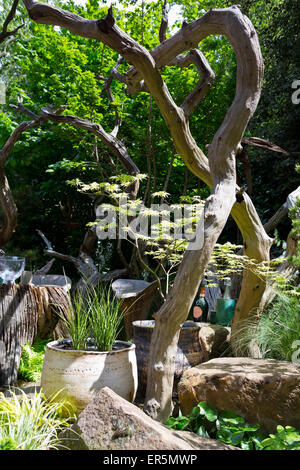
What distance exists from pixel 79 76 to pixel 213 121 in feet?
7.90

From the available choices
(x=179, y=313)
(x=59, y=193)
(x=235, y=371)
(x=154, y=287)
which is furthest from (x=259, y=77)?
(x=59, y=193)

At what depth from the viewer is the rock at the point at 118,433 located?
1.80 meters

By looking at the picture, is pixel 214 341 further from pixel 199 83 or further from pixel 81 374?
pixel 199 83

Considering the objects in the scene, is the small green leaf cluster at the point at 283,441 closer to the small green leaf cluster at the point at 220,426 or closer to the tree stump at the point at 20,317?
the small green leaf cluster at the point at 220,426

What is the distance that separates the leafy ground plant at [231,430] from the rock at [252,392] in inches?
2.5

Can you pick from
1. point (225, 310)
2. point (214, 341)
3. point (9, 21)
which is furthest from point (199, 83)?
point (9, 21)

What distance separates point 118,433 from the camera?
1869 millimetres

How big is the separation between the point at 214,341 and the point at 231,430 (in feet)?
4.99

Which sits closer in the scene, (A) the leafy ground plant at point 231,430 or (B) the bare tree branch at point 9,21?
(A) the leafy ground plant at point 231,430

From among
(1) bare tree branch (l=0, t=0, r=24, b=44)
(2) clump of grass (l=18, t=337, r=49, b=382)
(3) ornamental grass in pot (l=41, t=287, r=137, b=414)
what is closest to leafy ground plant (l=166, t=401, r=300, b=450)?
(3) ornamental grass in pot (l=41, t=287, r=137, b=414)

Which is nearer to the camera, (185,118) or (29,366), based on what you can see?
(185,118)

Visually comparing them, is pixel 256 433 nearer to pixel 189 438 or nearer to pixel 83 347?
pixel 189 438

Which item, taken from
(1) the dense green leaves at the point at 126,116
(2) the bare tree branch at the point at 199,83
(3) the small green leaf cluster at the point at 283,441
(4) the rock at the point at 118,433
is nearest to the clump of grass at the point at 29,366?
(4) the rock at the point at 118,433

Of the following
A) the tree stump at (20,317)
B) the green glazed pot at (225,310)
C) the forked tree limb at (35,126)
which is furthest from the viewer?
the forked tree limb at (35,126)
